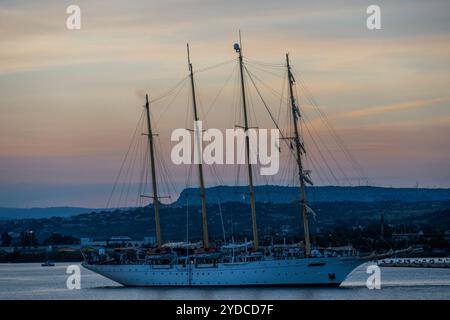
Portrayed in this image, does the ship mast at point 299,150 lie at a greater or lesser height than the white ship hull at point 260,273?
greater

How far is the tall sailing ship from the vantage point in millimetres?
69375

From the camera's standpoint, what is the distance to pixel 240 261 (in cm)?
7394

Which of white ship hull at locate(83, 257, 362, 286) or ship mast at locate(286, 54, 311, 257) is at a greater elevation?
ship mast at locate(286, 54, 311, 257)

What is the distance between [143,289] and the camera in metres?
75.7

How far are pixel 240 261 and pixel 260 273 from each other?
11.3 feet

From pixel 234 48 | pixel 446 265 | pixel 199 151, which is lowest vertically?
pixel 446 265

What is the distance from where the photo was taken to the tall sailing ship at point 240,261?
69375 mm

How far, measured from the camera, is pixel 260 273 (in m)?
70.8
